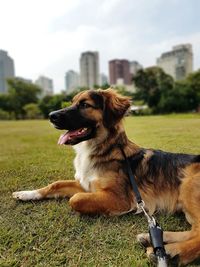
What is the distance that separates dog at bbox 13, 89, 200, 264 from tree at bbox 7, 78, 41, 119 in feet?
198

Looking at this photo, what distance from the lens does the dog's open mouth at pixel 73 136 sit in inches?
144

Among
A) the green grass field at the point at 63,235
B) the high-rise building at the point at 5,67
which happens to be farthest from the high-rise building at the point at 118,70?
the green grass field at the point at 63,235

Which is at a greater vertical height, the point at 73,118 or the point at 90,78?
the point at 90,78

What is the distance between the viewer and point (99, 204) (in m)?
3.25

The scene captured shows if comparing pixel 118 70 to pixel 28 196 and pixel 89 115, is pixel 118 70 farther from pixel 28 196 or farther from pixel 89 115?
pixel 28 196

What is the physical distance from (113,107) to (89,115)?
373 mm

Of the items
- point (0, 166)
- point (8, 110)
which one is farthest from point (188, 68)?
point (0, 166)

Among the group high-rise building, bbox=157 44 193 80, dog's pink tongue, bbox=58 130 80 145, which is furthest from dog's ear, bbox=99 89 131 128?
high-rise building, bbox=157 44 193 80

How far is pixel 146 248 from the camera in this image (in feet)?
8.64

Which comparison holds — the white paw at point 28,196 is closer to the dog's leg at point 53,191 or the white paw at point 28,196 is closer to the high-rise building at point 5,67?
the dog's leg at point 53,191

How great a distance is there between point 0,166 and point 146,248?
14.1 ft

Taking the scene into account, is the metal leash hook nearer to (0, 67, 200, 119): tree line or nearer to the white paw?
the white paw

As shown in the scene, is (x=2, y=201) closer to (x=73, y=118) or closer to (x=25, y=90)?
(x=73, y=118)

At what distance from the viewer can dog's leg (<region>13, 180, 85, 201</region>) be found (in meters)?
3.79
